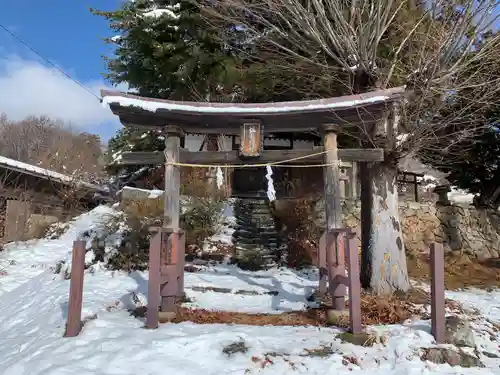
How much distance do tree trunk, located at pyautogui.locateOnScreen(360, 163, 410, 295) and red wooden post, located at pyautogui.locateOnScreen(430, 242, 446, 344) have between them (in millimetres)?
2434

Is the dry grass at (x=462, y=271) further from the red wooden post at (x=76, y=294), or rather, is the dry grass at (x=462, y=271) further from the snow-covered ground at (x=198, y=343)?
the red wooden post at (x=76, y=294)

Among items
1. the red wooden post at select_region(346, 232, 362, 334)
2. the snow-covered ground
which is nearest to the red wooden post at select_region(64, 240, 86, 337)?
the snow-covered ground

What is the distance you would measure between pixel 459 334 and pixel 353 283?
154 centimetres

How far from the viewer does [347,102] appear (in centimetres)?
688

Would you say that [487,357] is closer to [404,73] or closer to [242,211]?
[404,73]

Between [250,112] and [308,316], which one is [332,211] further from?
[250,112]

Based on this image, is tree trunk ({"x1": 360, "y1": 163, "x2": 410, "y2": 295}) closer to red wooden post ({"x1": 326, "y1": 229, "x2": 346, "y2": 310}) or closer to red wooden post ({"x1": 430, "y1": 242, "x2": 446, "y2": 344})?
red wooden post ({"x1": 326, "y1": 229, "x2": 346, "y2": 310})

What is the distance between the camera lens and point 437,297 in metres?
5.69

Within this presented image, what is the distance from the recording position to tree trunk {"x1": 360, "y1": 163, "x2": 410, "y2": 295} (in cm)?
827

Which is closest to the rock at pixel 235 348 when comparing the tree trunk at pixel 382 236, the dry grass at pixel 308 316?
the dry grass at pixel 308 316

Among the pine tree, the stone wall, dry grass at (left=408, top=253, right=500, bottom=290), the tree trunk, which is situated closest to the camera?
the tree trunk

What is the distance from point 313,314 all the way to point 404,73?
18.5ft

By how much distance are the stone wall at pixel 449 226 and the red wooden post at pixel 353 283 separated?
25.4 feet

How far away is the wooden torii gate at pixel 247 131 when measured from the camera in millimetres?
6824
